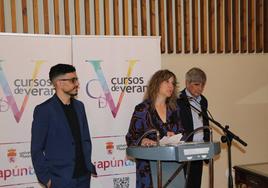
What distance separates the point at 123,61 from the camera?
12.7 ft

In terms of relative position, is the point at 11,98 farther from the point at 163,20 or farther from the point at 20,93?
the point at 163,20

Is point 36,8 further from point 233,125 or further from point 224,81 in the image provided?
point 233,125

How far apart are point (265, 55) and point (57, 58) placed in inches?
110

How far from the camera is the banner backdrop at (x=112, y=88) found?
375cm

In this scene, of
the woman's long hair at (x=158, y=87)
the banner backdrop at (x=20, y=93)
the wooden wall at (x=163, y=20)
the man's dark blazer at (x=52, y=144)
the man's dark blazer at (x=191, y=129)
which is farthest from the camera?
the wooden wall at (x=163, y=20)

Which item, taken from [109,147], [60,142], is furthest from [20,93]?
[109,147]

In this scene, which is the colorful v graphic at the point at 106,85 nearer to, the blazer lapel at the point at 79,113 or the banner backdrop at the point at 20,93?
the banner backdrop at the point at 20,93

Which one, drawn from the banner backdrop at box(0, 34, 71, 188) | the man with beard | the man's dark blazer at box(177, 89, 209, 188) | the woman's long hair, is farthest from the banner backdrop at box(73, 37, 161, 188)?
the man with beard

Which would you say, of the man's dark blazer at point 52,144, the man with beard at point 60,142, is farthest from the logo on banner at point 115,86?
the man's dark blazer at point 52,144

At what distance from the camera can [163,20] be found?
4516 millimetres

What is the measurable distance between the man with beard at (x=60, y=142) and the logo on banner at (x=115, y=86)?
74 centimetres

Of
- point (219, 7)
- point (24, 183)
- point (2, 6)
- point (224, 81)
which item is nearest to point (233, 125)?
point (224, 81)

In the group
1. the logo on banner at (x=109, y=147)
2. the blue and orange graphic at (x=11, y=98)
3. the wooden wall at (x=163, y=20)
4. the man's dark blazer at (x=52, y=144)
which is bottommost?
the logo on banner at (x=109, y=147)

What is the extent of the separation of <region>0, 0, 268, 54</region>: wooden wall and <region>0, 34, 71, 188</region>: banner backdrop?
50 cm
